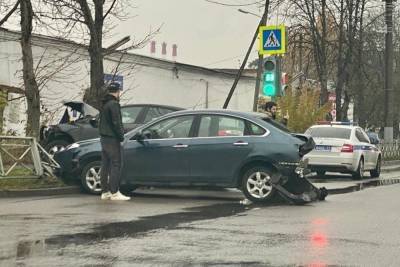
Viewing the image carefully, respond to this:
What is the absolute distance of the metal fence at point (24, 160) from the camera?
43.8 ft

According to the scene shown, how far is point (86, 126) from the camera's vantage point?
54.9 ft

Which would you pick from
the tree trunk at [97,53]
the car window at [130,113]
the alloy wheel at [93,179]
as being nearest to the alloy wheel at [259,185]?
the alloy wheel at [93,179]

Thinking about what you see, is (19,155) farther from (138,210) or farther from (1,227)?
(1,227)

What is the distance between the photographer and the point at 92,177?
41.8ft

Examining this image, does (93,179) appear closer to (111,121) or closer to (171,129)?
(111,121)

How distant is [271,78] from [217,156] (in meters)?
7.20

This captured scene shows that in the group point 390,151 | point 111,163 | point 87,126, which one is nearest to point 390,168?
point 390,151

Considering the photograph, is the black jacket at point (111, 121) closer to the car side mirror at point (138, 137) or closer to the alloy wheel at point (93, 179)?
the car side mirror at point (138, 137)

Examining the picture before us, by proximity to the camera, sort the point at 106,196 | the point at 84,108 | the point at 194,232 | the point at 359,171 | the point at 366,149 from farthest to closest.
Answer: the point at 366,149 → the point at 359,171 → the point at 84,108 → the point at 106,196 → the point at 194,232

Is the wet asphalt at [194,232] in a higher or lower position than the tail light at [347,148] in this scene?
lower

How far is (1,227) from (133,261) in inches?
107

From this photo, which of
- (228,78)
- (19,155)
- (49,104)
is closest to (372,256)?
(19,155)

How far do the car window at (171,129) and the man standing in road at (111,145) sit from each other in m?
0.73

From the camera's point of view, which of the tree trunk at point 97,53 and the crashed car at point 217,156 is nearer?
the crashed car at point 217,156
